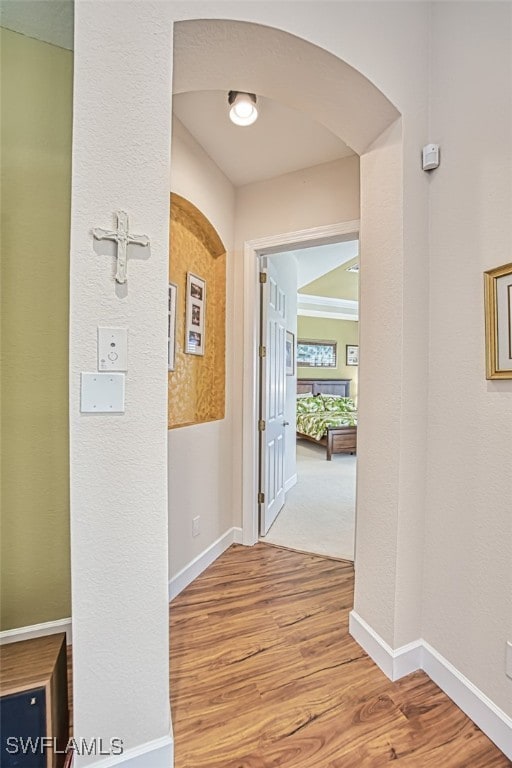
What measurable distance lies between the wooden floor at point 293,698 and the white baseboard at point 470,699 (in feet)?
0.09

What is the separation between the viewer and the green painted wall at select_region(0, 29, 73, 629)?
5.16ft

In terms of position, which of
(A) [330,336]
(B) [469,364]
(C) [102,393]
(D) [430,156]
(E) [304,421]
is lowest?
(E) [304,421]

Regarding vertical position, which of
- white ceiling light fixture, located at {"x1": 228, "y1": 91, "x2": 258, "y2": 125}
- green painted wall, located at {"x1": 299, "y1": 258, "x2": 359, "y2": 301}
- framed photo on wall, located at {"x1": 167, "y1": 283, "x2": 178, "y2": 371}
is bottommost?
framed photo on wall, located at {"x1": 167, "y1": 283, "x2": 178, "y2": 371}

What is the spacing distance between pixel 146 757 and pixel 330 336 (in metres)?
8.46

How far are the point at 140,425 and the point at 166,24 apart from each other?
125 centimetres

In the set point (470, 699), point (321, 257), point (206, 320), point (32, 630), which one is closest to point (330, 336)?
point (321, 257)

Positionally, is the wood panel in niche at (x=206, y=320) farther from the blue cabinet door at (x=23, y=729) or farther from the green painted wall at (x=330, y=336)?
the green painted wall at (x=330, y=336)

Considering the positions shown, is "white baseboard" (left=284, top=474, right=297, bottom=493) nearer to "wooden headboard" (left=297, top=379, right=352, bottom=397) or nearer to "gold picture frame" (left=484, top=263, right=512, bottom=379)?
"gold picture frame" (left=484, top=263, right=512, bottom=379)

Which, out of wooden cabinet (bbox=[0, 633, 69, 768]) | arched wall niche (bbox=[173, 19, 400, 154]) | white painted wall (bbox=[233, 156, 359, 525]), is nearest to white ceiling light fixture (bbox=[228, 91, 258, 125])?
arched wall niche (bbox=[173, 19, 400, 154])

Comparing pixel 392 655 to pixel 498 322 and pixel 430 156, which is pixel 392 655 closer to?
pixel 498 322

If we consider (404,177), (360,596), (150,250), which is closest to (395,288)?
(404,177)

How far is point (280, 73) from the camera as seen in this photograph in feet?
4.61

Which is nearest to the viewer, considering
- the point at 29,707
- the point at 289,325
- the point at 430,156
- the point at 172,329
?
the point at 29,707

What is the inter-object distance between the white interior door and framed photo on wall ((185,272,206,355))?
0.56 metres
